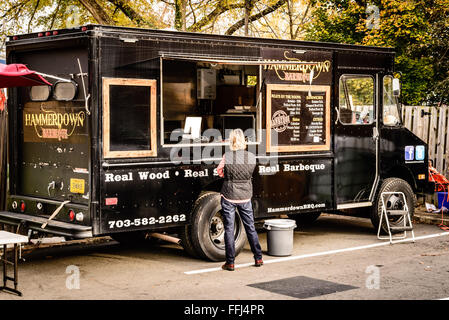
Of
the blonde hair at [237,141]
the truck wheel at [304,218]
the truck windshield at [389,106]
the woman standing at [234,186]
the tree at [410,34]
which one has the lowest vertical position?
the truck wheel at [304,218]

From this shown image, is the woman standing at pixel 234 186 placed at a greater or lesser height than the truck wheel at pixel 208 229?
greater

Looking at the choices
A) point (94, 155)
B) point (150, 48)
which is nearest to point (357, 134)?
point (150, 48)

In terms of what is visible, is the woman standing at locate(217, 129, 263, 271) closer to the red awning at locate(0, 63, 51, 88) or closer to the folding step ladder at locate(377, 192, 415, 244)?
the red awning at locate(0, 63, 51, 88)

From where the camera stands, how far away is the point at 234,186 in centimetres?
834

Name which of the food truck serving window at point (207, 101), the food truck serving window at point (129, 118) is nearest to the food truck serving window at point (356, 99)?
the food truck serving window at point (207, 101)

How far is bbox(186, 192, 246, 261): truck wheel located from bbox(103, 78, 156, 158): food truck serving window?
Answer: 42.7 inches

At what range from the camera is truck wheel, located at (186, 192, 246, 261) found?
344 inches

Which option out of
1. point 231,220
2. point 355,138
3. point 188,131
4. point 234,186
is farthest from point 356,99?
point 231,220

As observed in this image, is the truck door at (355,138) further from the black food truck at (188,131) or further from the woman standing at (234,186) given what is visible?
the woman standing at (234,186)

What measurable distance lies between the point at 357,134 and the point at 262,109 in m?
2.10

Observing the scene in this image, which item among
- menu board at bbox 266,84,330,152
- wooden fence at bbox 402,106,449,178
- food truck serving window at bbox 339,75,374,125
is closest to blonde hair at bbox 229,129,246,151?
menu board at bbox 266,84,330,152

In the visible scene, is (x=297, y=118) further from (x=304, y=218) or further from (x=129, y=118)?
(x=129, y=118)

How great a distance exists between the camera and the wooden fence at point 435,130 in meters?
14.0

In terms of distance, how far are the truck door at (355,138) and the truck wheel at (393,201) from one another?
22 cm
